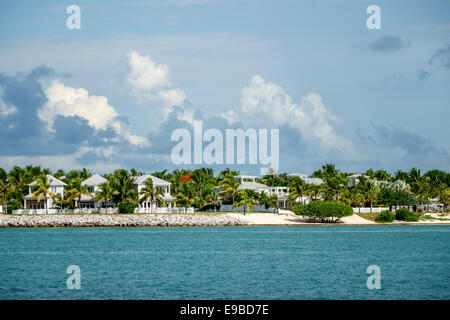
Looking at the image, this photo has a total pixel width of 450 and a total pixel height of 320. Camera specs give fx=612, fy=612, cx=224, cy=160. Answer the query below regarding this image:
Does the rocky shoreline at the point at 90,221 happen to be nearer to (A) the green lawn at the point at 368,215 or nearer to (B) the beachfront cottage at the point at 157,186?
(B) the beachfront cottage at the point at 157,186

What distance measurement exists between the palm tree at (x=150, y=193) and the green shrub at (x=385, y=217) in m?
39.9

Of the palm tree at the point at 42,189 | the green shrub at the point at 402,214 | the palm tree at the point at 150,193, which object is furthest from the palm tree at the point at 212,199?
the green shrub at the point at 402,214

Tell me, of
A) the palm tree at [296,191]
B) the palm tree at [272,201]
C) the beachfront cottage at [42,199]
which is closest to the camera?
the beachfront cottage at [42,199]

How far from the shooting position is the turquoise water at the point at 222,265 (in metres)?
39.0

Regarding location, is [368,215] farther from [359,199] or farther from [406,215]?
[406,215]

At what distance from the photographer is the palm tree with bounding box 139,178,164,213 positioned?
10838 centimetres

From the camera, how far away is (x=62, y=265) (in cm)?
5381

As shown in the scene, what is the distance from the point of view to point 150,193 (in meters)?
108

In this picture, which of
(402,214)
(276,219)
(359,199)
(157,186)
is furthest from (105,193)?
(402,214)

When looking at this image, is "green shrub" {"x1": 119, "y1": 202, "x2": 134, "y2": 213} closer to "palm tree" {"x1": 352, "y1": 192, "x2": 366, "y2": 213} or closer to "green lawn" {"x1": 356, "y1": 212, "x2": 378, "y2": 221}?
"palm tree" {"x1": 352, "y1": 192, "x2": 366, "y2": 213}

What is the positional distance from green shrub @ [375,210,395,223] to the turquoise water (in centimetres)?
1971
